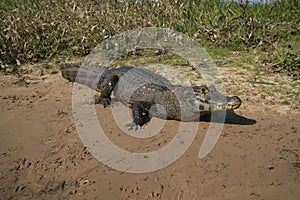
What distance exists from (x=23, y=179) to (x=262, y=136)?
2.34 metres

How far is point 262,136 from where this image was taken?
3.34 m

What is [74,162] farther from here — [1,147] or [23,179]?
[1,147]

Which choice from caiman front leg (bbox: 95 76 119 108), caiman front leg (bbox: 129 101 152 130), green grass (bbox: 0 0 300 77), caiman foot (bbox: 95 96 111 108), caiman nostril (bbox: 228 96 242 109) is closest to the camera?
caiman nostril (bbox: 228 96 242 109)

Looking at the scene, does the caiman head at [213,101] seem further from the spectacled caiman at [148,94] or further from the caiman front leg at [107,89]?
the caiman front leg at [107,89]

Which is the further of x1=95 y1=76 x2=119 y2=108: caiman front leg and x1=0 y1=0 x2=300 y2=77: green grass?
x1=0 y1=0 x2=300 y2=77: green grass

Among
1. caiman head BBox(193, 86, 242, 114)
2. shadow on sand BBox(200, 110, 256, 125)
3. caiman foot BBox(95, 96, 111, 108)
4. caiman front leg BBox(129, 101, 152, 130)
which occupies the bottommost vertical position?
caiman foot BBox(95, 96, 111, 108)

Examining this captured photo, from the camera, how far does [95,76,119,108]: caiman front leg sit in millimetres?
4637

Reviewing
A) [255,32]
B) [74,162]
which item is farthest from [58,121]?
[255,32]

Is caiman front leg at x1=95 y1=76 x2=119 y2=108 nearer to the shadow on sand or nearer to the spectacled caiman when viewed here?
the spectacled caiman

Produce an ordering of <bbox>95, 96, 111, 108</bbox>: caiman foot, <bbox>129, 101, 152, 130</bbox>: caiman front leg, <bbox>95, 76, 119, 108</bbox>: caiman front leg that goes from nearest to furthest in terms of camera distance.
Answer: <bbox>129, 101, 152, 130</bbox>: caiman front leg
<bbox>95, 96, 111, 108</bbox>: caiman foot
<bbox>95, 76, 119, 108</bbox>: caiman front leg

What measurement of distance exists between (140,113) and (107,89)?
1007mm

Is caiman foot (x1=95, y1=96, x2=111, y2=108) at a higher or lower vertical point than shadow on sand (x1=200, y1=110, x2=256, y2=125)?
lower

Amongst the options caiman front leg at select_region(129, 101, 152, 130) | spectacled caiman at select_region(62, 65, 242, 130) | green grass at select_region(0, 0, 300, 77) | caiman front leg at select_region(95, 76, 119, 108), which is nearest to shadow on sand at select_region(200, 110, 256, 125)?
spectacled caiman at select_region(62, 65, 242, 130)

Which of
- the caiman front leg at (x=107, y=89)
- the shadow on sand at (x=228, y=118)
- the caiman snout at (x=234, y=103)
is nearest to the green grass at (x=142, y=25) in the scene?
the caiman front leg at (x=107, y=89)
